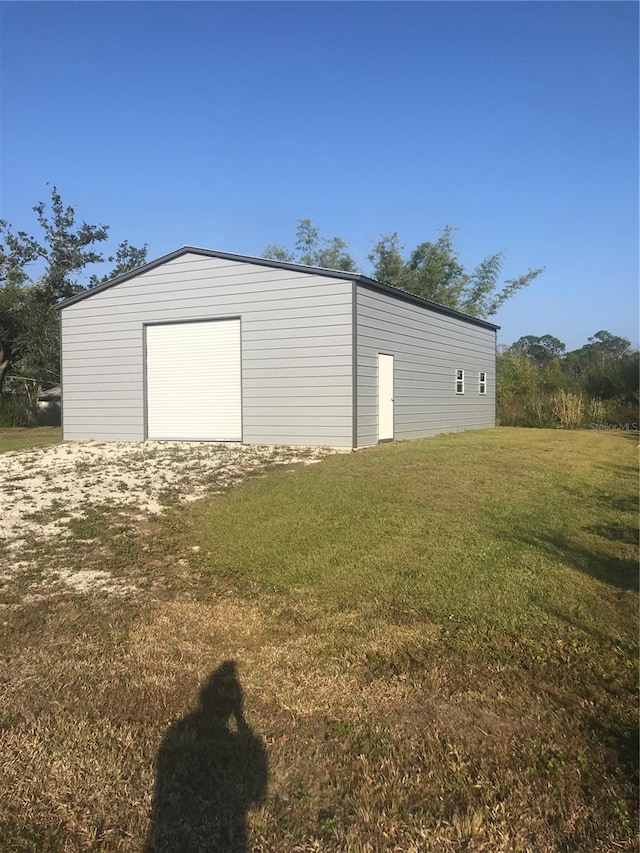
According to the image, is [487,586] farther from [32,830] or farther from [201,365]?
[201,365]

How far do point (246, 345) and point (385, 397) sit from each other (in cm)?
363

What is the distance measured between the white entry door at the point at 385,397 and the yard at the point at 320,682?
8.13 metres

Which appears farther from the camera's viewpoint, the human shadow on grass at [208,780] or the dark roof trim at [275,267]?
the dark roof trim at [275,267]

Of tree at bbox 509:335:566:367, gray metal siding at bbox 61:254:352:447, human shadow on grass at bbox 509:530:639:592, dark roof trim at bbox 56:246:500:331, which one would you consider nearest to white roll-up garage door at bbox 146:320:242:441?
gray metal siding at bbox 61:254:352:447

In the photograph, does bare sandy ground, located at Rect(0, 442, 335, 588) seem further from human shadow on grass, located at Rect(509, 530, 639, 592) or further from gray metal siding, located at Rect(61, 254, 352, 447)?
human shadow on grass, located at Rect(509, 530, 639, 592)

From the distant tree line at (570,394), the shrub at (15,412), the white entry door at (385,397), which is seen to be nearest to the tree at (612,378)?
the distant tree line at (570,394)

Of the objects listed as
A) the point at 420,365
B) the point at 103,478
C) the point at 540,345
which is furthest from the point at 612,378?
the point at 540,345

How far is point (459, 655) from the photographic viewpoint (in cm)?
343

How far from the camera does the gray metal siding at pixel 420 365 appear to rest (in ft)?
46.4

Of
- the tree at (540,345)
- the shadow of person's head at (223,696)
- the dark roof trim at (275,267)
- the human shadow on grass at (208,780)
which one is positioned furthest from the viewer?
the tree at (540,345)

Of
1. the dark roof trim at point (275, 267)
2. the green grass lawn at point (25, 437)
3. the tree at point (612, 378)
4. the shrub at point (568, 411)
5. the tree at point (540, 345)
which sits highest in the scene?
the tree at point (540, 345)

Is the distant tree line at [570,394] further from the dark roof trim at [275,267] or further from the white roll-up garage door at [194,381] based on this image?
the white roll-up garage door at [194,381]

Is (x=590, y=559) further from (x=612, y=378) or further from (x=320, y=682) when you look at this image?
(x=612, y=378)

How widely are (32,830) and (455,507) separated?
18.4 ft
